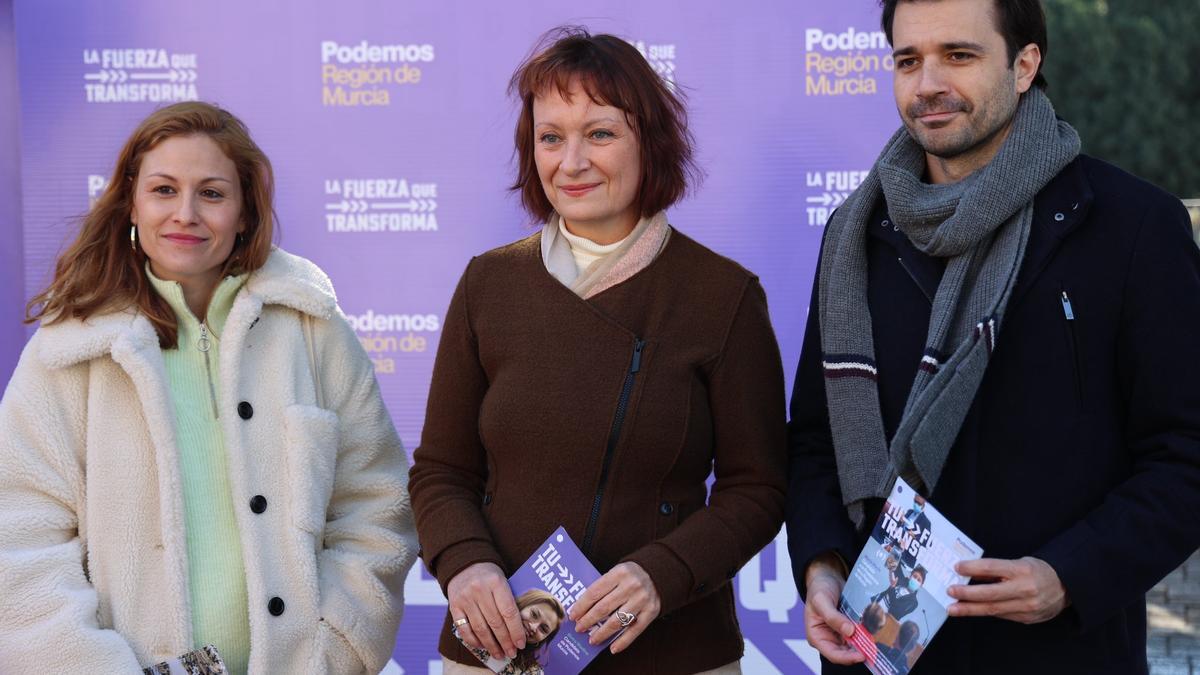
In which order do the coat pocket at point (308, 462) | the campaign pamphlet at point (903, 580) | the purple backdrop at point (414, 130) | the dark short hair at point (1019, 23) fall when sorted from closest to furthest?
the campaign pamphlet at point (903, 580), the dark short hair at point (1019, 23), the coat pocket at point (308, 462), the purple backdrop at point (414, 130)

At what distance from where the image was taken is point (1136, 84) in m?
14.8

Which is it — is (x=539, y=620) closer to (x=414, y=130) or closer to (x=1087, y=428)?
(x=1087, y=428)

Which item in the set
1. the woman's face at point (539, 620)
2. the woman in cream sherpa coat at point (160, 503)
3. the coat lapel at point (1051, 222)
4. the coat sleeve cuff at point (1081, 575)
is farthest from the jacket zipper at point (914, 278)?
the woman in cream sherpa coat at point (160, 503)

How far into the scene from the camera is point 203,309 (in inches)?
107

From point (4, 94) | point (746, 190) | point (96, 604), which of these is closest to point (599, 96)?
point (96, 604)

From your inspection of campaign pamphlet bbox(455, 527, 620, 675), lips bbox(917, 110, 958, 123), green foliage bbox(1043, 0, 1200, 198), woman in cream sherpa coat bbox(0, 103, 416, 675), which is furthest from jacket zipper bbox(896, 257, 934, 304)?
green foliage bbox(1043, 0, 1200, 198)

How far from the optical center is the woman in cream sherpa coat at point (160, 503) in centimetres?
242

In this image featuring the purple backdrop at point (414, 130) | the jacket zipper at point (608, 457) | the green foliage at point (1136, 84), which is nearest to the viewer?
the jacket zipper at point (608, 457)

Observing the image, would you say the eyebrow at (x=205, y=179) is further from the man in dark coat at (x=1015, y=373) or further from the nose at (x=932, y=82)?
the nose at (x=932, y=82)

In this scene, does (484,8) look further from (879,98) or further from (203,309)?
(203,309)

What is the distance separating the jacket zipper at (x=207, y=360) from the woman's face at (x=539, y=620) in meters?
0.82

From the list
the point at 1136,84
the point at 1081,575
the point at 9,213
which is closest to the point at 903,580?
the point at 1081,575

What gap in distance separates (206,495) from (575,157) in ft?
Result: 3.38

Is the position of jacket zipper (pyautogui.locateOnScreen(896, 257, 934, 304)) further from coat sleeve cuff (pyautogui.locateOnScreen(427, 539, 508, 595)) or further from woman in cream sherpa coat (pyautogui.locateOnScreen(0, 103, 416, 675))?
woman in cream sherpa coat (pyautogui.locateOnScreen(0, 103, 416, 675))
